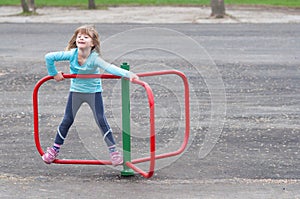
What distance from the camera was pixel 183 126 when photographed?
31.8ft

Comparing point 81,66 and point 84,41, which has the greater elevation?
point 84,41

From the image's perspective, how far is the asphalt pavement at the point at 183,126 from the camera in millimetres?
7031

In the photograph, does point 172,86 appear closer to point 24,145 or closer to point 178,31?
point 24,145

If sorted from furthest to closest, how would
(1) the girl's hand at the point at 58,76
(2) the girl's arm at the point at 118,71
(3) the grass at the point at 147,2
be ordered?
(3) the grass at the point at 147,2
(1) the girl's hand at the point at 58,76
(2) the girl's arm at the point at 118,71

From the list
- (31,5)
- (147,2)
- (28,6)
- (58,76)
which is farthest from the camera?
(147,2)

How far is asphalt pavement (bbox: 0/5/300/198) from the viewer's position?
703 cm

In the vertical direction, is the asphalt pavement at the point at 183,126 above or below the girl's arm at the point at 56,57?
below

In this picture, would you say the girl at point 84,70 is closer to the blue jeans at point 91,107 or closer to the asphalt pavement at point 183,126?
the blue jeans at point 91,107

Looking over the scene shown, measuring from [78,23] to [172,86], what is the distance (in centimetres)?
1273

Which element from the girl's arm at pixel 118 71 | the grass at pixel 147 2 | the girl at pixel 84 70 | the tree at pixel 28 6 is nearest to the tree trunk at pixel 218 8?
the grass at pixel 147 2

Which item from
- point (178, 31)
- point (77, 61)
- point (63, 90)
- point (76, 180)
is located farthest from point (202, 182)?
point (178, 31)

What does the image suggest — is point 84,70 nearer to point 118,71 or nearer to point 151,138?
point 118,71

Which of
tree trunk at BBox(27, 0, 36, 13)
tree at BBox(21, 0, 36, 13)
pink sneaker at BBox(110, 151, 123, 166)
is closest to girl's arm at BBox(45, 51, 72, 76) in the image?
pink sneaker at BBox(110, 151, 123, 166)

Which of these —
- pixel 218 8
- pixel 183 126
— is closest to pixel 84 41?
pixel 183 126
